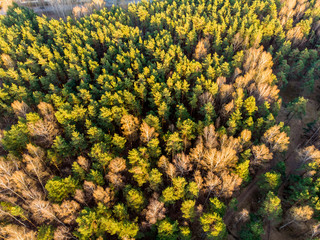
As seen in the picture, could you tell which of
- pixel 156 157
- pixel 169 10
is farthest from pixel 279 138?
pixel 169 10

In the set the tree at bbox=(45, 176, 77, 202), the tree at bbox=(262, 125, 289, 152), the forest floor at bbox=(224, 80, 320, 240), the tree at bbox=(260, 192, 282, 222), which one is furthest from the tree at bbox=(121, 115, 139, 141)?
the tree at bbox=(260, 192, 282, 222)

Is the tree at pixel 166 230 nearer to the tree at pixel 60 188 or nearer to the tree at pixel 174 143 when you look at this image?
the tree at pixel 174 143

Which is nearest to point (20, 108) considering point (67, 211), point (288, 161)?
point (67, 211)

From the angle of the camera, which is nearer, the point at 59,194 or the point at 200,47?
the point at 59,194

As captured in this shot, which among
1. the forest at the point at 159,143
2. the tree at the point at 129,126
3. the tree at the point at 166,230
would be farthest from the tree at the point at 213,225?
the tree at the point at 129,126

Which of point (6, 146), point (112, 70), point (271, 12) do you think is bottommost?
point (6, 146)

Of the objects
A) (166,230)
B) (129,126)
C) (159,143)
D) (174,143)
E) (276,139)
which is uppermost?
(129,126)

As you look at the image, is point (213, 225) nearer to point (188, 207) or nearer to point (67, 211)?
point (188, 207)

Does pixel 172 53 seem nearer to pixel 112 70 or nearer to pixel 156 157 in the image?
pixel 112 70
